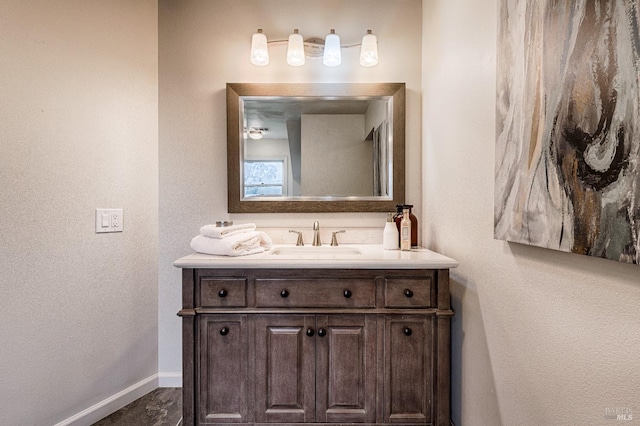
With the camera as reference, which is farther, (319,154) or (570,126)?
(319,154)

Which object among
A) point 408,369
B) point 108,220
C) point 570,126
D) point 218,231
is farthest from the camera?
point 108,220

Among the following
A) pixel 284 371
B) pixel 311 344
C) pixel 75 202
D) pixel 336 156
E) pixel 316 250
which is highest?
pixel 336 156

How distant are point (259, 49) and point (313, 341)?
1631mm

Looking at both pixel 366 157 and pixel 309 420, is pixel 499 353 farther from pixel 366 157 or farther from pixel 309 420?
pixel 366 157

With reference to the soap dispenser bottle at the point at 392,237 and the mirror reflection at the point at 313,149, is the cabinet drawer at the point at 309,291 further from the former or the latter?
the mirror reflection at the point at 313,149

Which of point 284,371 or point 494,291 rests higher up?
point 494,291

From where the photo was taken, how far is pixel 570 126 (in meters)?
0.79

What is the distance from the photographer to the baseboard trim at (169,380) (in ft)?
6.63

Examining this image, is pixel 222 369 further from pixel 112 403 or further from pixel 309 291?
pixel 112 403

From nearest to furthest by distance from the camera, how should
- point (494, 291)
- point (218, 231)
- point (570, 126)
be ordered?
point (570, 126) < point (494, 291) < point (218, 231)

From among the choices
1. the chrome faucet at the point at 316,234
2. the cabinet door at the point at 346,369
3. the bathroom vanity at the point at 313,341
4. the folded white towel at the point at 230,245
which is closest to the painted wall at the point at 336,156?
the chrome faucet at the point at 316,234

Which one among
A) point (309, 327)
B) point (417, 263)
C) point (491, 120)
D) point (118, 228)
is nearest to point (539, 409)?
point (417, 263)

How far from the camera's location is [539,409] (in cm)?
95

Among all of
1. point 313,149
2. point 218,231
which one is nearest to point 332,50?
point 313,149
